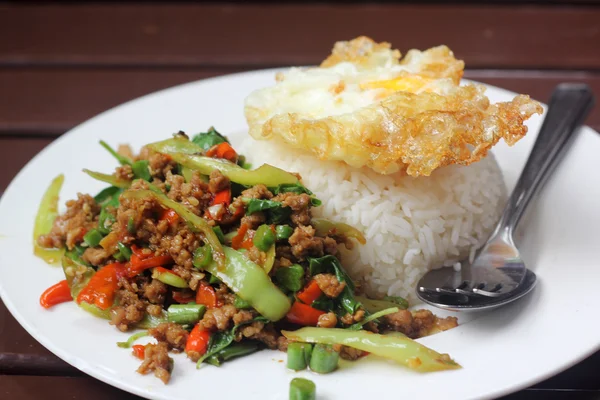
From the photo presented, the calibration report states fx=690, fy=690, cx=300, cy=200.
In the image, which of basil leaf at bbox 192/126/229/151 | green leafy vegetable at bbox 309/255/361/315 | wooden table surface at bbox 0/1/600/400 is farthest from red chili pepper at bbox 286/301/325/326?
wooden table surface at bbox 0/1/600/400

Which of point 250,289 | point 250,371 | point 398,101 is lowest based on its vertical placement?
point 250,371

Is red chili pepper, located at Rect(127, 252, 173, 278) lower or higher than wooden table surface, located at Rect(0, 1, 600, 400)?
lower

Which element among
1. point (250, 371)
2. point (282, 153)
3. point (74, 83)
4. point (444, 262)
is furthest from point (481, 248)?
point (74, 83)

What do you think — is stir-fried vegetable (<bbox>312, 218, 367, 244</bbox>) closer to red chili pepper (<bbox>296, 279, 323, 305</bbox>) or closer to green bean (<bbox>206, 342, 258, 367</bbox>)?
red chili pepper (<bbox>296, 279, 323, 305</bbox>)

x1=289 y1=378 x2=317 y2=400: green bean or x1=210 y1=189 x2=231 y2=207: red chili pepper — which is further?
x1=210 y1=189 x2=231 y2=207: red chili pepper

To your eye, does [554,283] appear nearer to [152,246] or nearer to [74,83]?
[152,246]

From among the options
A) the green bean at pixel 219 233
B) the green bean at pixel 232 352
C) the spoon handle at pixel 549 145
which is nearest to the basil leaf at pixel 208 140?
the green bean at pixel 219 233

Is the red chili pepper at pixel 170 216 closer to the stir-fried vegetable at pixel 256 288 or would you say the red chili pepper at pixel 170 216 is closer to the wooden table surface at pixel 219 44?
the stir-fried vegetable at pixel 256 288
